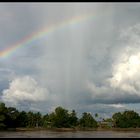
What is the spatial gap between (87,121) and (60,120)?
65.5 ft

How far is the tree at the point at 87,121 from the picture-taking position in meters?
154

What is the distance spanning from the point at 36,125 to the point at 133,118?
4939 cm

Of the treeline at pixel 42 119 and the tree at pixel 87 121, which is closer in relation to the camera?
the treeline at pixel 42 119

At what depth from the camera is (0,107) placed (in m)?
117

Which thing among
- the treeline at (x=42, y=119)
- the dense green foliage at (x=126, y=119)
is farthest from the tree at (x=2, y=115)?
the dense green foliage at (x=126, y=119)

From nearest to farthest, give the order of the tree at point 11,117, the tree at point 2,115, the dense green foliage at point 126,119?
the tree at point 2,115, the tree at point 11,117, the dense green foliage at point 126,119

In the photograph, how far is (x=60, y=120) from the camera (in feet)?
457

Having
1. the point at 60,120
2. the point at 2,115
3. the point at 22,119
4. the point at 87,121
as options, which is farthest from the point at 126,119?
the point at 2,115

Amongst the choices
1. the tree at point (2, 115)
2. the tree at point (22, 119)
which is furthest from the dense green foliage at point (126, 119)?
the tree at point (2, 115)

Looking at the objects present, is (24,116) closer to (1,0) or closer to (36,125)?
(36,125)

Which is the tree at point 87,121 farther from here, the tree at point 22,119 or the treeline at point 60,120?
the tree at point 22,119

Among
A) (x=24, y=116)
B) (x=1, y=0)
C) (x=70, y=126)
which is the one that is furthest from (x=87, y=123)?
(x=1, y=0)

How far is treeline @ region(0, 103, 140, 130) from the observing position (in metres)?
128

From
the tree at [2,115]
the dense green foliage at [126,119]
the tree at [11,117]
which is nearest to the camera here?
the tree at [2,115]
